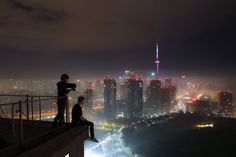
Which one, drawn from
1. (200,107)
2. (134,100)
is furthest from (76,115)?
(200,107)

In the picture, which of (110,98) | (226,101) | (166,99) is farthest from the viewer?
(226,101)

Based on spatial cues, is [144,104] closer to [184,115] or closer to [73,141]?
[184,115]

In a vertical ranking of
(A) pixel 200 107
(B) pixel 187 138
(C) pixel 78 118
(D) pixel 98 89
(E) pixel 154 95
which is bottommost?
(B) pixel 187 138

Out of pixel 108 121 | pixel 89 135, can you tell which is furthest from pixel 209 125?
pixel 89 135

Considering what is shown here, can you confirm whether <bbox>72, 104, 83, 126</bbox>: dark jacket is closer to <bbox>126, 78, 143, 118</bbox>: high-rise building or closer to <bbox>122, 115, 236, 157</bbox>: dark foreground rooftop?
<bbox>122, 115, 236, 157</bbox>: dark foreground rooftop

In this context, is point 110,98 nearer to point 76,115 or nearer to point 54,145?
point 76,115

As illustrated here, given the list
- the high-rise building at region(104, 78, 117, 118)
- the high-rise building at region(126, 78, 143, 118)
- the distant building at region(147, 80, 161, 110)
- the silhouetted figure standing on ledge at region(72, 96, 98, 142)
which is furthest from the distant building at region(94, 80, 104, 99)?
the silhouetted figure standing on ledge at region(72, 96, 98, 142)
